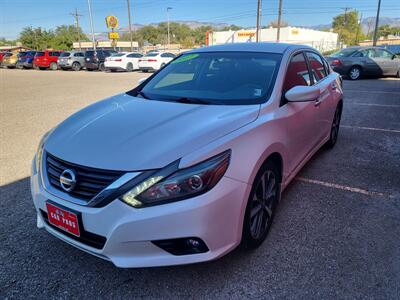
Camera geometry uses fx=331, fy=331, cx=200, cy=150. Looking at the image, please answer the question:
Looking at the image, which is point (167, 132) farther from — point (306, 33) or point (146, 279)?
point (306, 33)

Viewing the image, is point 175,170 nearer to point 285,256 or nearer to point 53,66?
point 285,256

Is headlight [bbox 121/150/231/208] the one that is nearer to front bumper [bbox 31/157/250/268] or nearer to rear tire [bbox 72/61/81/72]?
front bumper [bbox 31/157/250/268]

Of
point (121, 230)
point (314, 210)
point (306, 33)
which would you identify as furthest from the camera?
point (306, 33)

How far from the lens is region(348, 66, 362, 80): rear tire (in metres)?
15.3

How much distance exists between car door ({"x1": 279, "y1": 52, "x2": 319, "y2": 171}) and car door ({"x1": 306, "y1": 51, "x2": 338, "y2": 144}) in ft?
0.51

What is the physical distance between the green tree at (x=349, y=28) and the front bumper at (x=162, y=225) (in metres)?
97.6

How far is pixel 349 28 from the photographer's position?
10469 centimetres

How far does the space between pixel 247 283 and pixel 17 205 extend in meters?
2.57

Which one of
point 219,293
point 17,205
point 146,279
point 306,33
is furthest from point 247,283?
point 306,33

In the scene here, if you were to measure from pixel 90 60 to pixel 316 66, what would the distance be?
27461 millimetres

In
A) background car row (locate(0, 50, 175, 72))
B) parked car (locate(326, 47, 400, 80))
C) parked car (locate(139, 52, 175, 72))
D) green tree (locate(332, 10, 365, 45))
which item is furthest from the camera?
green tree (locate(332, 10, 365, 45))

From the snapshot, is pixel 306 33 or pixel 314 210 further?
pixel 306 33

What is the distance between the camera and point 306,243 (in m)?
2.83

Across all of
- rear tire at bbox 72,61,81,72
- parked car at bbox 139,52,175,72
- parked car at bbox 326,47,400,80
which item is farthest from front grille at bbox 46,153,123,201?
rear tire at bbox 72,61,81,72
